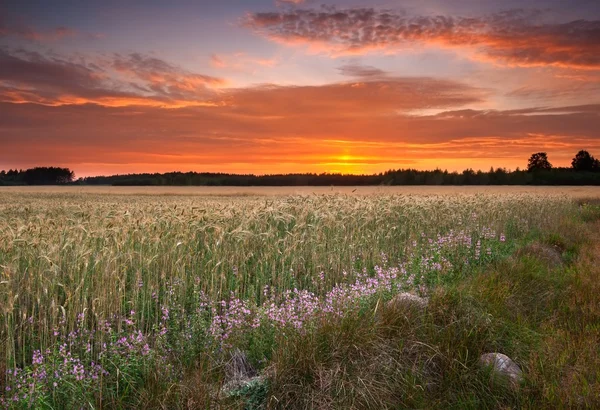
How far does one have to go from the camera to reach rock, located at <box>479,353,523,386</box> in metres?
4.76

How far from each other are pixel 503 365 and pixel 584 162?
9349cm

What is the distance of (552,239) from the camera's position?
14148 mm

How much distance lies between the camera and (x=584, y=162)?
8350 cm

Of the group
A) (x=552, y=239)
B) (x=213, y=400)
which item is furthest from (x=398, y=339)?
(x=552, y=239)

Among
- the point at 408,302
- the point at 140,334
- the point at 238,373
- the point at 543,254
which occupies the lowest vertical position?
the point at 238,373

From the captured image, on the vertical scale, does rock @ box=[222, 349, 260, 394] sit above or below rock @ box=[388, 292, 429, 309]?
below

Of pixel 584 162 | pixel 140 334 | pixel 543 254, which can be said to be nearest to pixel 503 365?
pixel 140 334

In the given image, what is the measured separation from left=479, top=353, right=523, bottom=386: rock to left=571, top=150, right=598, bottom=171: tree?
90710 mm

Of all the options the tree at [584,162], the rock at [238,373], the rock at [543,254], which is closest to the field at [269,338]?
the rock at [238,373]

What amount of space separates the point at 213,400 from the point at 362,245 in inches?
287

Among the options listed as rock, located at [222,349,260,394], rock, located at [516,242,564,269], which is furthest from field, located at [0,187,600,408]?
rock, located at [516,242,564,269]

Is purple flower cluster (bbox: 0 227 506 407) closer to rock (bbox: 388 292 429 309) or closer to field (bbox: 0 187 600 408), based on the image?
field (bbox: 0 187 600 408)

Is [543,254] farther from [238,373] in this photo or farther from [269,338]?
[238,373]

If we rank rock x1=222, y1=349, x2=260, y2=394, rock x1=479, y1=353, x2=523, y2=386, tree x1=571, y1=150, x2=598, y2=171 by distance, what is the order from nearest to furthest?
rock x1=222, y1=349, x2=260, y2=394
rock x1=479, y1=353, x2=523, y2=386
tree x1=571, y1=150, x2=598, y2=171
